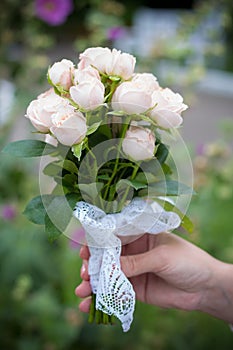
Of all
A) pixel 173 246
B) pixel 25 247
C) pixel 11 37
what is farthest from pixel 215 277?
pixel 11 37

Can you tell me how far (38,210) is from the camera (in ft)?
3.14

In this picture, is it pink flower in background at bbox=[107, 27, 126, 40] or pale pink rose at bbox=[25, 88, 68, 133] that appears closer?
pale pink rose at bbox=[25, 88, 68, 133]

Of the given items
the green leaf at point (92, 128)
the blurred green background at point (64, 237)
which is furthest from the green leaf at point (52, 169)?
the blurred green background at point (64, 237)

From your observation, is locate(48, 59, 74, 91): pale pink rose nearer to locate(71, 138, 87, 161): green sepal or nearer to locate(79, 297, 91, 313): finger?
locate(71, 138, 87, 161): green sepal

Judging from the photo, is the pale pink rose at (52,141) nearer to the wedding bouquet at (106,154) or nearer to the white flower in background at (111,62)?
the wedding bouquet at (106,154)

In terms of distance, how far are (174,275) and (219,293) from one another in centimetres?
11

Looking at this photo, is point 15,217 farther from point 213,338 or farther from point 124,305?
point 124,305

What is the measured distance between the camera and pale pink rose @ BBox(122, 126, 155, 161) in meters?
0.89

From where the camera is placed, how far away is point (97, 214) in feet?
3.14

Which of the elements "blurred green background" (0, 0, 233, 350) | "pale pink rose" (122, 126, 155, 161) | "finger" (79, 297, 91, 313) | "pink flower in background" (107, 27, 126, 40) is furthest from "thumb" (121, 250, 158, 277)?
"pink flower in background" (107, 27, 126, 40)

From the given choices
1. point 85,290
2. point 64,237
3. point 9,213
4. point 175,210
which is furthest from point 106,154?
point 64,237

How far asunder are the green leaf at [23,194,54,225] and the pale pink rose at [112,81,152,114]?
188 millimetres

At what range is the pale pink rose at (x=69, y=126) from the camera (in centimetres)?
86

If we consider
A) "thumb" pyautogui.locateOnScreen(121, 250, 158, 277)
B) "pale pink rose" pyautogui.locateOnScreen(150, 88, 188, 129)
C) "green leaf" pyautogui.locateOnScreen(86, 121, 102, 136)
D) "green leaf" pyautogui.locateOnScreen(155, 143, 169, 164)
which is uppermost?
"pale pink rose" pyautogui.locateOnScreen(150, 88, 188, 129)
